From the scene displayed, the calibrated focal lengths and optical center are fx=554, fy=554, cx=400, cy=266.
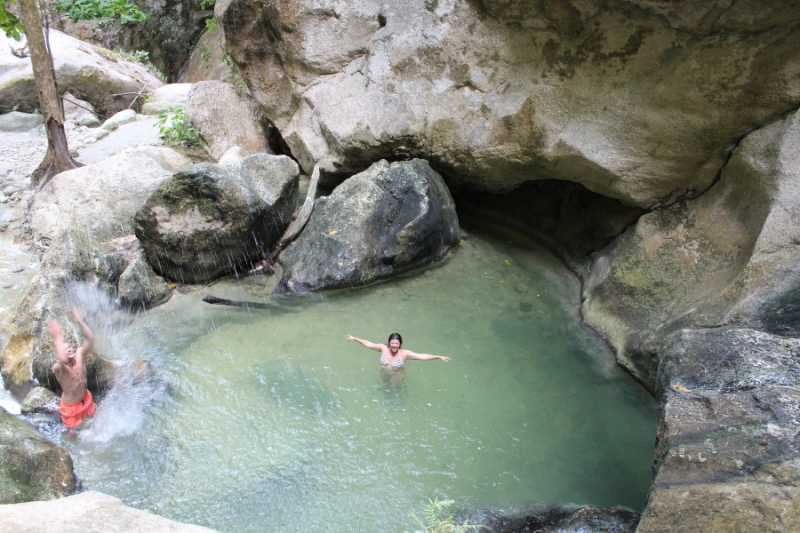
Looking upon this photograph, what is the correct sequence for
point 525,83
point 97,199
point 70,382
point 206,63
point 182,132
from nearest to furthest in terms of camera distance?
point 70,382
point 525,83
point 97,199
point 182,132
point 206,63

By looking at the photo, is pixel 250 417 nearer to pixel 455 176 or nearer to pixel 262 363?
pixel 262 363

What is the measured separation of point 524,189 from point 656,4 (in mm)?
3198

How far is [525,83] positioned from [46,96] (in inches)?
269

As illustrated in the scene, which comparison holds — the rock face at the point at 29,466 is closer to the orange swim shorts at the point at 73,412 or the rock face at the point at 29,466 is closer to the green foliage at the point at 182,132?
the orange swim shorts at the point at 73,412

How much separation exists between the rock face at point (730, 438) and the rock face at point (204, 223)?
493 cm

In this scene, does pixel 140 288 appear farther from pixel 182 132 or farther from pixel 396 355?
pixel 182 132

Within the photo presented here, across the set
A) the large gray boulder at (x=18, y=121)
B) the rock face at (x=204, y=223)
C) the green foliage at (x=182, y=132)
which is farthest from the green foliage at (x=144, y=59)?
the rock face at (x=204, y=223)

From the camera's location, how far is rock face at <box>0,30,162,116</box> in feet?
36.6

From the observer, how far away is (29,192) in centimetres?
831

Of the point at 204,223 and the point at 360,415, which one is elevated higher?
the point at 204,223

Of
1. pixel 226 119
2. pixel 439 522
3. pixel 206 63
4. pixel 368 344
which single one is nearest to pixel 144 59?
pixel 206 63

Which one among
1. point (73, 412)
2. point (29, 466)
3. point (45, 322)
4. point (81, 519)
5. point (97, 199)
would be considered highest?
point (81, 519)

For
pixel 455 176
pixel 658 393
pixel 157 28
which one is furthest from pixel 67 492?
pixel 157 28

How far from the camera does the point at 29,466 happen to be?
3.74m
